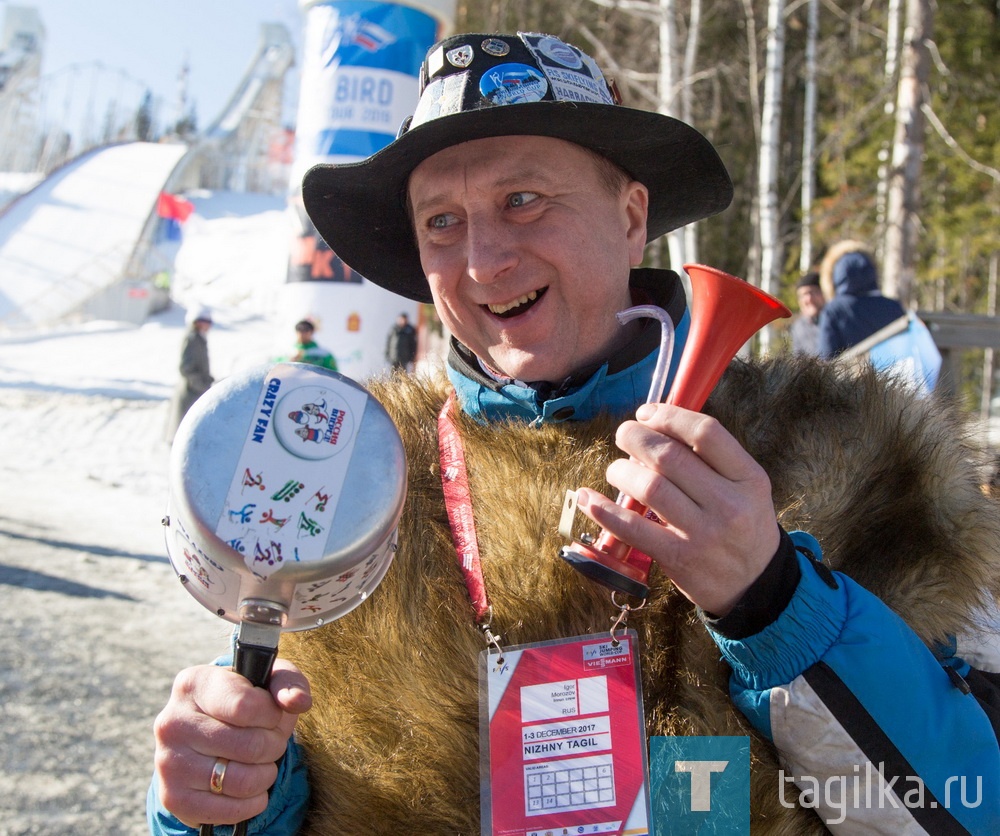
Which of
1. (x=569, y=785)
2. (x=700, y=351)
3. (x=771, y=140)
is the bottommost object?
(x=569, y=785)

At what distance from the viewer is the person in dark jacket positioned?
5.49 metres

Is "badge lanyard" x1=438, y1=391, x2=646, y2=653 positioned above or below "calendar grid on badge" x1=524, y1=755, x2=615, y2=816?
above

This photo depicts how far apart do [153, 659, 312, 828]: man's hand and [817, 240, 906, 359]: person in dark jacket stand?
192 inches

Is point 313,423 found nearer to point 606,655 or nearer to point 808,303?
point 606,655

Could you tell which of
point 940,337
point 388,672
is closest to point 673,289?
point 388,672

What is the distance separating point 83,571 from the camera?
6250 mm

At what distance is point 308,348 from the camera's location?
7645 millimetres

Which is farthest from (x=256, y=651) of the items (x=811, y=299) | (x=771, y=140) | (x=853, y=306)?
(x=771, y=140)

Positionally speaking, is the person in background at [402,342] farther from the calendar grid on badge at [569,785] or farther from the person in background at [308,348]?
the calendar grid on badge at [569,785]

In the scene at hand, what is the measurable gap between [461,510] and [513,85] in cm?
76

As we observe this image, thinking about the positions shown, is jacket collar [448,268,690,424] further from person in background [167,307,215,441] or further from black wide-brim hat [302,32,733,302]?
person in background [167,307,215,441]

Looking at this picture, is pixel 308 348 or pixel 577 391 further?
pixel 308 348

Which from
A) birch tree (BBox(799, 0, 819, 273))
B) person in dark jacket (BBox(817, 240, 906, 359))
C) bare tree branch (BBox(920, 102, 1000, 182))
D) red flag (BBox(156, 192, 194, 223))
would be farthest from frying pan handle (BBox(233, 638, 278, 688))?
red flag (BBox(156, 192, 194, 223))

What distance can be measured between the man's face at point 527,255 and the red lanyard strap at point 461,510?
0.52ft
